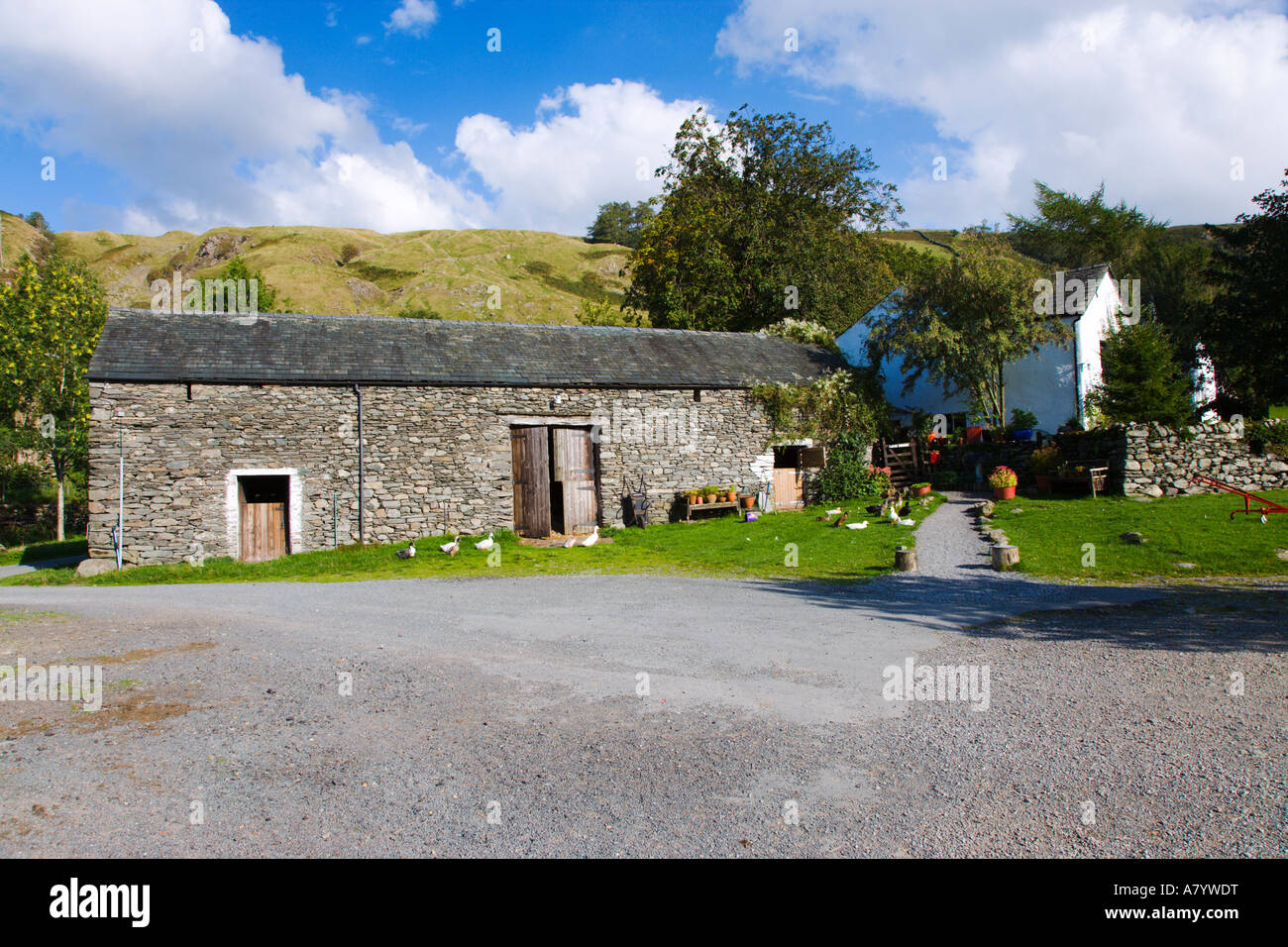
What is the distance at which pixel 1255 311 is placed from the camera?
81.8 feet

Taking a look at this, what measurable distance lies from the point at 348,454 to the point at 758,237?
915 inches

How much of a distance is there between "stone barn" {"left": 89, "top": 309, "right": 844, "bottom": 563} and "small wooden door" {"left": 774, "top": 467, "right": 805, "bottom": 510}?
46cm

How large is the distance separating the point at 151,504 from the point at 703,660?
1484cm

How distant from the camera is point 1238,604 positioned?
9.23m

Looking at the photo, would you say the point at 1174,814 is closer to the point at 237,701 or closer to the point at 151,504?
the point at 237,701

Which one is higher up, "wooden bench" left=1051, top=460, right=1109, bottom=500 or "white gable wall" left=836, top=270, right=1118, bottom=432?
"white gable wall" left=836, top=270, right=1118, bottom=432

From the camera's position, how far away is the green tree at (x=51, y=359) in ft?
84.0

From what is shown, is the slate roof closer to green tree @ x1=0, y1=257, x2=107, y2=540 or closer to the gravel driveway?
the gravel driveway

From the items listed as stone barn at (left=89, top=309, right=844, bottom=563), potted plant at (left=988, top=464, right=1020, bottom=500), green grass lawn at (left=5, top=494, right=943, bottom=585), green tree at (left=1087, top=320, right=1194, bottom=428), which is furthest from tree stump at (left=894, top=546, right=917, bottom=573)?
green tree at (left=1087, top=320, right=1194, bottom=428)

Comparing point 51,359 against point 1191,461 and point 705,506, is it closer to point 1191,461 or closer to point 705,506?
point 705,506

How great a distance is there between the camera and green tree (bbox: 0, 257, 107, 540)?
25609 millimetres

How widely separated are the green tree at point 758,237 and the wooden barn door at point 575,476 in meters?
15.4

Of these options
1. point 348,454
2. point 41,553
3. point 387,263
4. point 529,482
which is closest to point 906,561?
point 529,482
